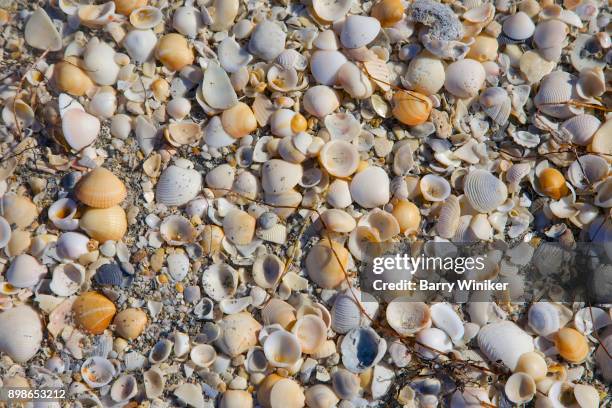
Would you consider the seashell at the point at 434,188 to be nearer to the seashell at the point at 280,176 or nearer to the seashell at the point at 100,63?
the seashell at the point at 280,176

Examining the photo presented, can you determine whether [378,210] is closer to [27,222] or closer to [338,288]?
[338,288]

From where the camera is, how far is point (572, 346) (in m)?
2.12

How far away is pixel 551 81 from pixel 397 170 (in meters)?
0.79

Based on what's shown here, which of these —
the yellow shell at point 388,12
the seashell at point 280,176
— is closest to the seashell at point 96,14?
the seashell at point 280,176

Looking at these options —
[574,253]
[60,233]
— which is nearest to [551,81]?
[574,253]

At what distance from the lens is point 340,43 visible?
2.43 metres

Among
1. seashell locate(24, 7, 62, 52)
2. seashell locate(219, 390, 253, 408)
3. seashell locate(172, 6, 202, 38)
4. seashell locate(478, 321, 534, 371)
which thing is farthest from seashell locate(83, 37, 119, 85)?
seashell locate(478, 321, 534, 371)

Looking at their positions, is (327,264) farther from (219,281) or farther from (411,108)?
(411,108)

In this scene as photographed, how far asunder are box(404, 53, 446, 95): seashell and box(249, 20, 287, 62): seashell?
21.8 inches

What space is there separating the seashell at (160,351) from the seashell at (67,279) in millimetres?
378

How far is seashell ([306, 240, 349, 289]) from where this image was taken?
7.07 feet

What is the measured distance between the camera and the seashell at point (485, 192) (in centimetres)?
225

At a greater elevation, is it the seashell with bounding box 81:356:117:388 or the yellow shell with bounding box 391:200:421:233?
the yellow shell with bounding box 391:200:421:233

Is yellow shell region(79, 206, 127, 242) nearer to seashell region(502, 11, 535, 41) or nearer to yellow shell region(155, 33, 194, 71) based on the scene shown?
yellow shell region(155, 33, 194, 71)
